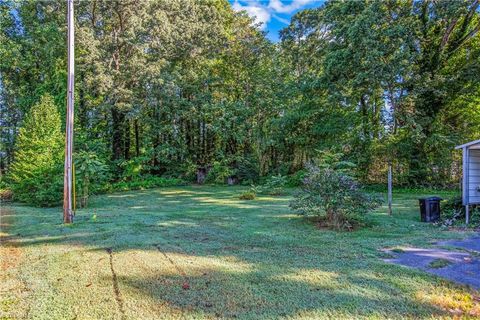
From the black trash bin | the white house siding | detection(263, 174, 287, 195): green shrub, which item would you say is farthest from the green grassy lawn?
detection(263, 174, 287, 195): green shrub

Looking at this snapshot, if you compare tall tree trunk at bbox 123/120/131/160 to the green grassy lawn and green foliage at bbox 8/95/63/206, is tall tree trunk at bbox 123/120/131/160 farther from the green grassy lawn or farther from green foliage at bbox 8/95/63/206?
the green grassy lawn

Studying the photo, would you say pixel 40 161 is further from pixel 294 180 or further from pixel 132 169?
pixel 294 180

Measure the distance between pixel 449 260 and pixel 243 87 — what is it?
1474cm

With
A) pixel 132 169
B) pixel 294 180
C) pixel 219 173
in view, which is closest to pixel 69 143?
pixel 132 169

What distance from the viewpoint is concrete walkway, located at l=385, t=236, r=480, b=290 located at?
3.43 m

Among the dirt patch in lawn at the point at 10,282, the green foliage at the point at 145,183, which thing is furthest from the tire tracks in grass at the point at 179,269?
the green foliage at the point at 145,183

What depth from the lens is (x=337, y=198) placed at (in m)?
5.77

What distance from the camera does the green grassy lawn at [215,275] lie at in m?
2.64

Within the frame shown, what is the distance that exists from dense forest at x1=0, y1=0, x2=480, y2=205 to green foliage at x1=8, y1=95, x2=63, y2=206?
0.09 metres

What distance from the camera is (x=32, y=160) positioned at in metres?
9.18

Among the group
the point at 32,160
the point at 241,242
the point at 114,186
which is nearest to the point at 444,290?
the point at 241,242

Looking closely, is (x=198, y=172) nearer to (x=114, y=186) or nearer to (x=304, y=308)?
(x=114, y=186)

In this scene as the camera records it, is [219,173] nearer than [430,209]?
No

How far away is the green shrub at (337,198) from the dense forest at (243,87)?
5008mm
